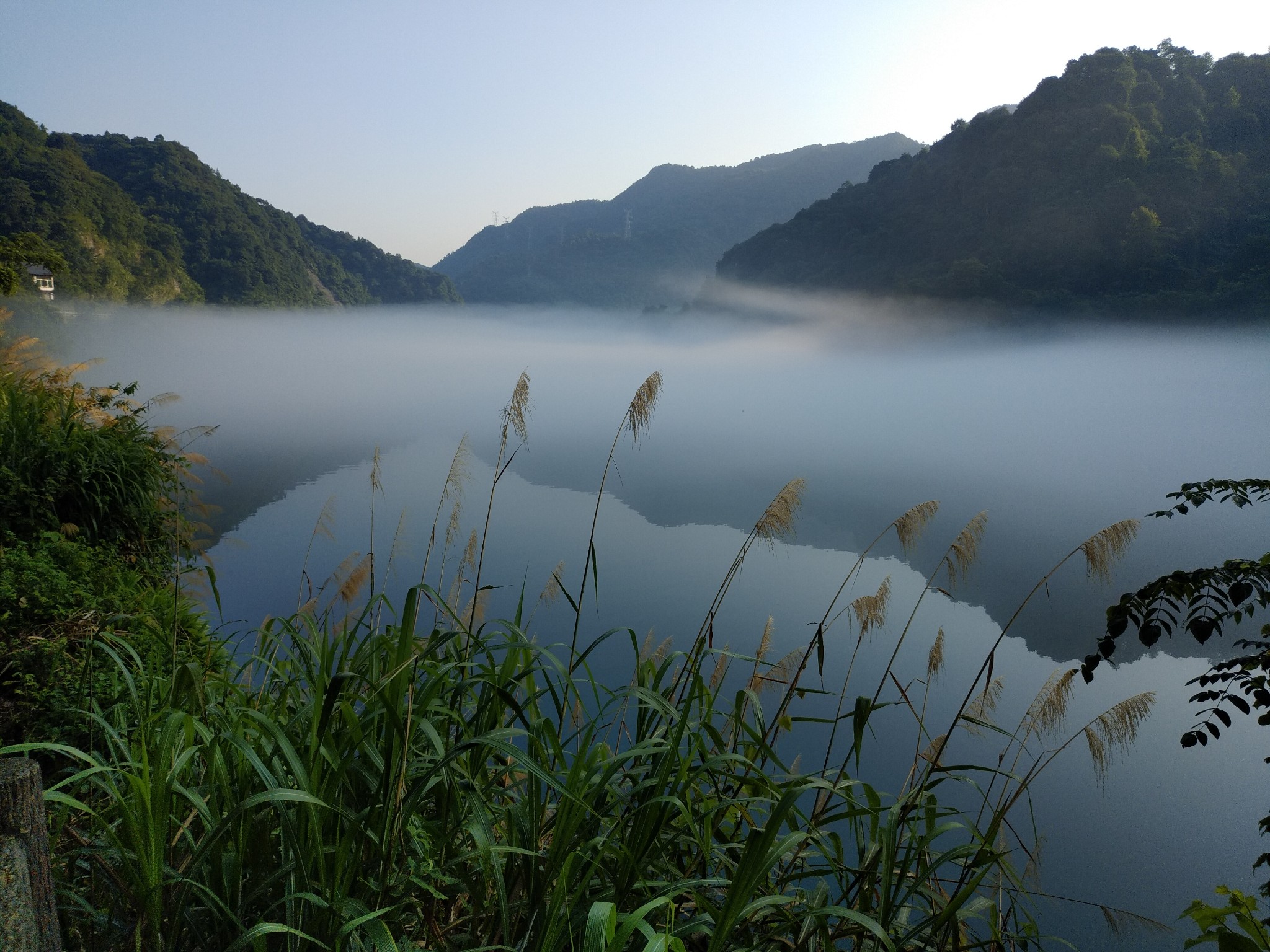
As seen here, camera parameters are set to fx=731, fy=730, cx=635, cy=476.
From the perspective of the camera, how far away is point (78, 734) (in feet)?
6.31

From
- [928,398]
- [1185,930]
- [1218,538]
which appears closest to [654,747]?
[1185,930]

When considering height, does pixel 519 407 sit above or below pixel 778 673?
above

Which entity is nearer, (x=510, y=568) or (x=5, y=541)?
(x=5, y=541)

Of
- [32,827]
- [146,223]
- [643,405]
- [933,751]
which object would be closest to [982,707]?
[933,751]

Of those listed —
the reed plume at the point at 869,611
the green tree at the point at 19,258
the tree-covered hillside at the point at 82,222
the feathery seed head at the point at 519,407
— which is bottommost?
the reed plume at the point at 869,611

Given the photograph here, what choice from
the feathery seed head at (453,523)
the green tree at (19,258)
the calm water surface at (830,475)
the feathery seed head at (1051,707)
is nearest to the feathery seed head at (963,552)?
the feathery seed head at (1051,707)

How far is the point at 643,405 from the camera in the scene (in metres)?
1.66

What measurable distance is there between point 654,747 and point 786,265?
1668 inches

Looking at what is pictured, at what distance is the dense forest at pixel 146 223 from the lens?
18469 millimetres

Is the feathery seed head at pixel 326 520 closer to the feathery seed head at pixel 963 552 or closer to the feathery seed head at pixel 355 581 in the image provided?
the feathery seed head at pixel 355 581

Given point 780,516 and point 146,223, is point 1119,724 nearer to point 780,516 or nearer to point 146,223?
point 780,516

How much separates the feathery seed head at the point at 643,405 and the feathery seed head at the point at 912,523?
0.61m

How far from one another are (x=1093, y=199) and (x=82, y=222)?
33778 mm

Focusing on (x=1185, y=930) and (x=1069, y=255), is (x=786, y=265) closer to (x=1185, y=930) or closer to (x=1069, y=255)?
(x=1069, y=255)
